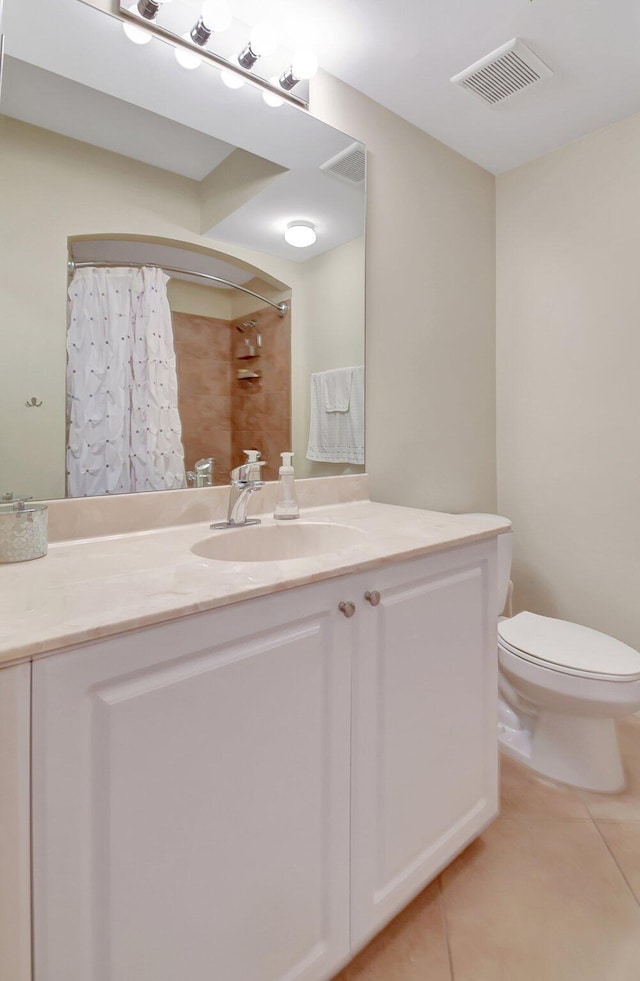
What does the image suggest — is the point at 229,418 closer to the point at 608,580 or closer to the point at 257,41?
the point at 257,41

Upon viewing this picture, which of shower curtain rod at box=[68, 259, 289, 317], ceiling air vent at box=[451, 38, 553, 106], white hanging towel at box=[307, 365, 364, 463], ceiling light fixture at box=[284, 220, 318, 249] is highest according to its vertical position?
ceiling air vent at box=[451, 38, 553, 106]

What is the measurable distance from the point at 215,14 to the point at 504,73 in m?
0.99

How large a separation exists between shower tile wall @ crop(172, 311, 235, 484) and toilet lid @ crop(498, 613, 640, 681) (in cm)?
111

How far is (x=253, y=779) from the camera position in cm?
84

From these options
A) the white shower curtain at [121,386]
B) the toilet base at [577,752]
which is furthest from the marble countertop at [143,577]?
the toilet base at [577,752]

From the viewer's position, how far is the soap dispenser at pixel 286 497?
1454 millimetres

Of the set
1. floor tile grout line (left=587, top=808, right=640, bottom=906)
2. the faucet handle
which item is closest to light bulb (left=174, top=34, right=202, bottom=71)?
the faucet handle

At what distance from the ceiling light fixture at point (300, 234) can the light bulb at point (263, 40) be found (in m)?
0.43

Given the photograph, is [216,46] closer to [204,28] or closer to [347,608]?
[204,28]

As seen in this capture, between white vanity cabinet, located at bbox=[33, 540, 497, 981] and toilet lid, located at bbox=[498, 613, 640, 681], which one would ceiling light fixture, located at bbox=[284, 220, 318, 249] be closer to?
white vanity cabinet, located at bbox=[33, 540, 497, 981]

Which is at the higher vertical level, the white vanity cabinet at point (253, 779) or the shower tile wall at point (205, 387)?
the shower tile wall at point (205, 387)

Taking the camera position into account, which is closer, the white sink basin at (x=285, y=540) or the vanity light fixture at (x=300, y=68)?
the white sink basin at (x=285, y=540)

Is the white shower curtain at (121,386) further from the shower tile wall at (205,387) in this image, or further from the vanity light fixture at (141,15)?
the vanity light fixture at (141,15)

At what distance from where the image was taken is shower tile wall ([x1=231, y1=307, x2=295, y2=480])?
1.47m
